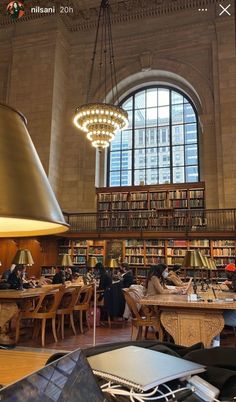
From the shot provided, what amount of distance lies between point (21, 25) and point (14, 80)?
2401 millimetres

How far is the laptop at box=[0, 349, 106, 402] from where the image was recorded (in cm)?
52

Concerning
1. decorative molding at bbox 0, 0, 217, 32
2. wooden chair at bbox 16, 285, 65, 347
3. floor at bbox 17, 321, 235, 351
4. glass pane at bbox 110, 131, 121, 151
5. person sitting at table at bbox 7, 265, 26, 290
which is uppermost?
decorative molding at bbox 0, 0, 217, 32

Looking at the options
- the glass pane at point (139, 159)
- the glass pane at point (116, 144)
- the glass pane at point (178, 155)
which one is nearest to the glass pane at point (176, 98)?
the glass pane at point (178, 155)

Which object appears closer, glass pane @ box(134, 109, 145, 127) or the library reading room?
the library reading room

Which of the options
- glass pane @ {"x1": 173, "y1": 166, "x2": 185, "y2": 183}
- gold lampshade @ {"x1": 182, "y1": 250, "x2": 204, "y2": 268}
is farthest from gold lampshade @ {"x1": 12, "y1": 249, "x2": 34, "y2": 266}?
glass pane @ {"x1": 173, "y1": 166, "x2": 185, "y2": 183}

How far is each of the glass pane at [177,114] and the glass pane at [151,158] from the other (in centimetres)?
149

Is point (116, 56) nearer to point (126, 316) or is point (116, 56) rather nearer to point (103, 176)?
point (103, 176)

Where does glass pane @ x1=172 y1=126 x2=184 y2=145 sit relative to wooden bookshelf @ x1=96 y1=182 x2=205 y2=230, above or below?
above

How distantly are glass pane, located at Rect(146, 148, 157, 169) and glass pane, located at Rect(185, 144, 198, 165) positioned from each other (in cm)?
126

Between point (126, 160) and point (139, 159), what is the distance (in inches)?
21.9

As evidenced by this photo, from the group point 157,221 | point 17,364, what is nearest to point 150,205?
point 157,221

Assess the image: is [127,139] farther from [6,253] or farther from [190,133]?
[6,253]

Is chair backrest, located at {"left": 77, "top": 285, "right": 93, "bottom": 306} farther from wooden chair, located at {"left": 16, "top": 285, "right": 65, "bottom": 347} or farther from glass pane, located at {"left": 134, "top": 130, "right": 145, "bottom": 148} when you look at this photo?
glass pane, located at {"left": 134, "top": 130, "right": 145, "bottom": 148}

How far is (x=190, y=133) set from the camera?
13898 mm
